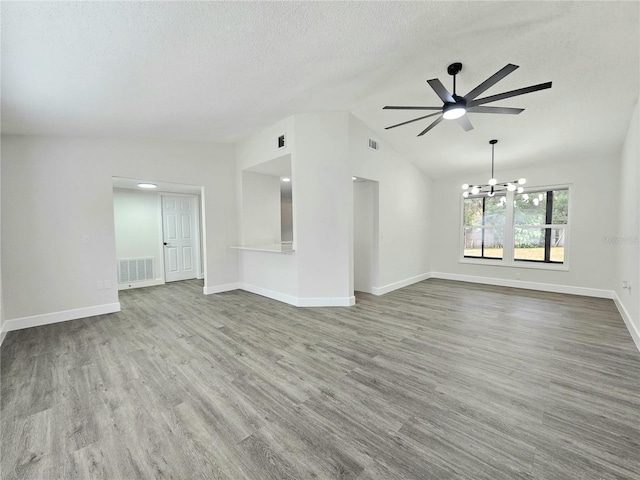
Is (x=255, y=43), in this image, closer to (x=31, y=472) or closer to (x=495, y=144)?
(x=31, y=472)

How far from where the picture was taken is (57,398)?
2078 mm

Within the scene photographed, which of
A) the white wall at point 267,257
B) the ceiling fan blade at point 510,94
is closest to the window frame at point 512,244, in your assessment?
the ceiling fan blade at point 510,94

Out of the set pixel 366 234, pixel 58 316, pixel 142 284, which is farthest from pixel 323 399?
pixel 142 284

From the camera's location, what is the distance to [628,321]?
Result: 3.47 m

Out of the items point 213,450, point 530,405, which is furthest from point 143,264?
point 530,405

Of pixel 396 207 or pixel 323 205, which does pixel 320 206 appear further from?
pixel 396 207

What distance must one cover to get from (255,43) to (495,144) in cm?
444

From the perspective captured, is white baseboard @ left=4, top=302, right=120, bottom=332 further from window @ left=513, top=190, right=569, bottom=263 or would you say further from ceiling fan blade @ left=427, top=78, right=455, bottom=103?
window @ left=513, top=190, right=569, bottom=263

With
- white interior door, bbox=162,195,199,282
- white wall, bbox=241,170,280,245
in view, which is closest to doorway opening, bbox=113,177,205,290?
white interior door, bbox=162,195,199,282

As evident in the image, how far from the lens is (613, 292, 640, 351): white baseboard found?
9.63 ft

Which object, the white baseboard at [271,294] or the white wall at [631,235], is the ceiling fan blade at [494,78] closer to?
the white wall at [631,235]

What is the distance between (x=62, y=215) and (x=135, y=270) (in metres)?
2.34

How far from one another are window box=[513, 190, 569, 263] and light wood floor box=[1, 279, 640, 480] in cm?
213

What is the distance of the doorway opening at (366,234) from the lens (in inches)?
201
